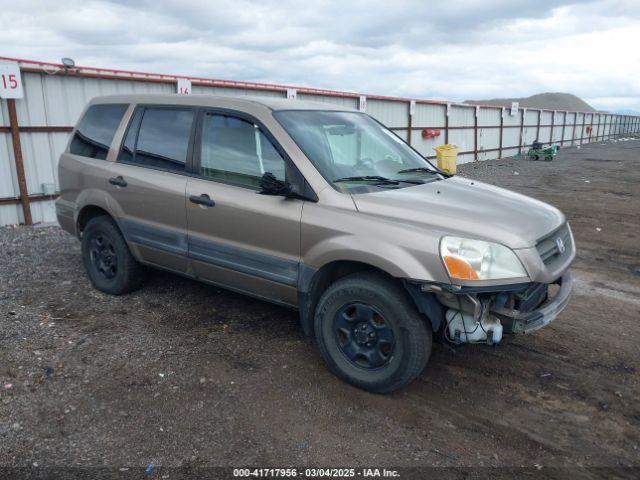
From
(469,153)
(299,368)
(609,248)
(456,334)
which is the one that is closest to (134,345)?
(299,368)

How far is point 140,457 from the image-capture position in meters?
2.78

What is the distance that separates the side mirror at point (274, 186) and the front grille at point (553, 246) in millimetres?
1680

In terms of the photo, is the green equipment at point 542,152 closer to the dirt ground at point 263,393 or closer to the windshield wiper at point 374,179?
the dirt ground at point 263,393

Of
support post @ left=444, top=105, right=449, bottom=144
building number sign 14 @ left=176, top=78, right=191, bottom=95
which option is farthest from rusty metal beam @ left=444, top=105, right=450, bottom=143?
building number sign 14 @ left=176, top=78, right=191, bottom=95

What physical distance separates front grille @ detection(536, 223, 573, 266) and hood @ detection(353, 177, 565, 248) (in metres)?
0.05

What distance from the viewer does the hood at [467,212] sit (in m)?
3.06

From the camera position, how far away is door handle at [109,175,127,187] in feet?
14.9

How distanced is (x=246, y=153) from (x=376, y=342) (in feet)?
5.72

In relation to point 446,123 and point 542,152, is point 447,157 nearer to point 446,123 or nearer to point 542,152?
point 446,123

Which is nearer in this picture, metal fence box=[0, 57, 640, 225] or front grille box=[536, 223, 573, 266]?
front grille box=[536, 223, 573, 266]

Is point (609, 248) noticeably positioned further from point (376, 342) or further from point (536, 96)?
point (536, 96)

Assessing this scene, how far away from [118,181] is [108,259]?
0.91 m

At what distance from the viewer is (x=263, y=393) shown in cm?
342

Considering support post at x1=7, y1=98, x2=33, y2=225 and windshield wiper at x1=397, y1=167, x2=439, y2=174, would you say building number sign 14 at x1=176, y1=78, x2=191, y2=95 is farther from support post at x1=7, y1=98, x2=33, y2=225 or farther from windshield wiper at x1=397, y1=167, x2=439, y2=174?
windshield wiper at x1=397, y1=167, x2=439, y2=174
